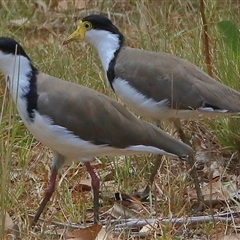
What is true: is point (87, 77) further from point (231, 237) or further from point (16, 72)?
point (231, 237)

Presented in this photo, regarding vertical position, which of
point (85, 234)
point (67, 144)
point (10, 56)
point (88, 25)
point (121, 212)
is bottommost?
point (121, 212)

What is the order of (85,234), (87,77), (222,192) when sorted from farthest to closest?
(87,77) < (222,192) < (85,234)

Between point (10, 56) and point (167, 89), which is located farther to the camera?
point (167, 89)

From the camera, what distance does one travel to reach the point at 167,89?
157 inches

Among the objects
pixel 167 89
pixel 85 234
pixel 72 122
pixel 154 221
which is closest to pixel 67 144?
pixel 72 122

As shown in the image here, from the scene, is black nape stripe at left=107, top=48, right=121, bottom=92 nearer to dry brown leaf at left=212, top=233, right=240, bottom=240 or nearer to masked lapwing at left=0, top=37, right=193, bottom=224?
masked lapwing at left=0, top=37, right=193, bottom=224

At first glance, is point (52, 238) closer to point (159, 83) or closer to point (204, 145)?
point (159, 83)

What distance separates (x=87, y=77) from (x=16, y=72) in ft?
4.75

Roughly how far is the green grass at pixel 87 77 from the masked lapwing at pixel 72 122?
0.12 metres

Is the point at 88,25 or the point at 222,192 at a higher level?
the point at 88,25

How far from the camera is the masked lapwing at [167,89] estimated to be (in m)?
3.93

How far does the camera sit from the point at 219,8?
6.11m

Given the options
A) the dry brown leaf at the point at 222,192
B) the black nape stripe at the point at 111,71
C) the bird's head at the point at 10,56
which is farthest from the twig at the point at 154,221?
the black nape stripe at the point at 111,71

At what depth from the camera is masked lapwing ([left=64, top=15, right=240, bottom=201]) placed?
155 inches
